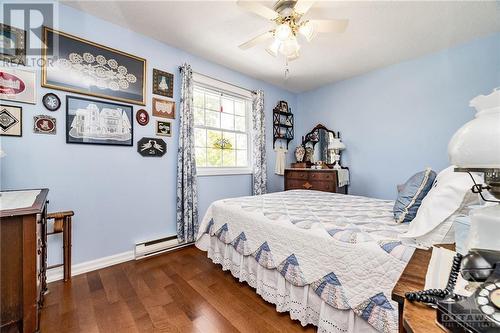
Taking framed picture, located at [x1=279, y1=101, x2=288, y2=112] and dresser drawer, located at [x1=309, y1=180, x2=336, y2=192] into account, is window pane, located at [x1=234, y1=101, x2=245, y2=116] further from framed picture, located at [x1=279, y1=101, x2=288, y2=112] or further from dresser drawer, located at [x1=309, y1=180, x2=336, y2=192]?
dresser drawer, located at [x1=309, y1=180, x2=336, y2=192]

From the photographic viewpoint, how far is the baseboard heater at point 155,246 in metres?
2.39

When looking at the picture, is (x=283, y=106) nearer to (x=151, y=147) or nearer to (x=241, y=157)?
(x=241, y=157)

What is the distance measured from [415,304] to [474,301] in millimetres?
108

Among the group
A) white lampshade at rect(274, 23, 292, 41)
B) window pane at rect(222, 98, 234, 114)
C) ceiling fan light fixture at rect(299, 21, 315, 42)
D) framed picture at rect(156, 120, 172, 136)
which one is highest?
ceiling fan light fixture at rect(299, 21, 315, 42)

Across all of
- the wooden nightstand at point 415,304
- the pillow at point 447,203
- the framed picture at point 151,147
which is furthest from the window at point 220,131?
the wooden nightstand at point 415,304

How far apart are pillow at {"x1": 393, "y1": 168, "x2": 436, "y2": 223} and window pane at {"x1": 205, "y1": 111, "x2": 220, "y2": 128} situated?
8.47 feet

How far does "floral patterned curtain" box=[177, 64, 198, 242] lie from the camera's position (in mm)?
2713

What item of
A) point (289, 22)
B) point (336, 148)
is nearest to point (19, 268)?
point (289, 22)

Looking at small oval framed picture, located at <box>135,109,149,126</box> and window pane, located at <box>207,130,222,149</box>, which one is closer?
small oval framed picture, located at <box>135,109,149,126</box>

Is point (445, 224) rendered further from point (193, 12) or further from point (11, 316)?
point (193, 12)

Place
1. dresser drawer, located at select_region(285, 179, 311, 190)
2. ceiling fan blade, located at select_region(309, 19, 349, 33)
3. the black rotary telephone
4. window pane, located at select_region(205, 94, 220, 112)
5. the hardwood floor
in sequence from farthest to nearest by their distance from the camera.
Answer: dresser drawer, located at select_region(285, 179, 311, 190) < window pane, located at select_region(205, 94, 220, 112) < ceiling fan blade, located at select_region(309, 19, 349, 33) < the hardwood floor < the black rotary telephone

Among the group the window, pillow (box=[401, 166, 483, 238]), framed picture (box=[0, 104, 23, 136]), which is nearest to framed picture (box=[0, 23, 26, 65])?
framed picture (box=[0, 104, 23, 136])

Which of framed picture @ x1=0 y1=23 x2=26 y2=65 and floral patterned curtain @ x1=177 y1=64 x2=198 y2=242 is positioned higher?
framed picture @ x1=0 y1=23 x2=26 y2=65

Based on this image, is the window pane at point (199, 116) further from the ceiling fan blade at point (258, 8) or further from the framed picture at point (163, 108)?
the ceiling fan blade at point (258, 8)
